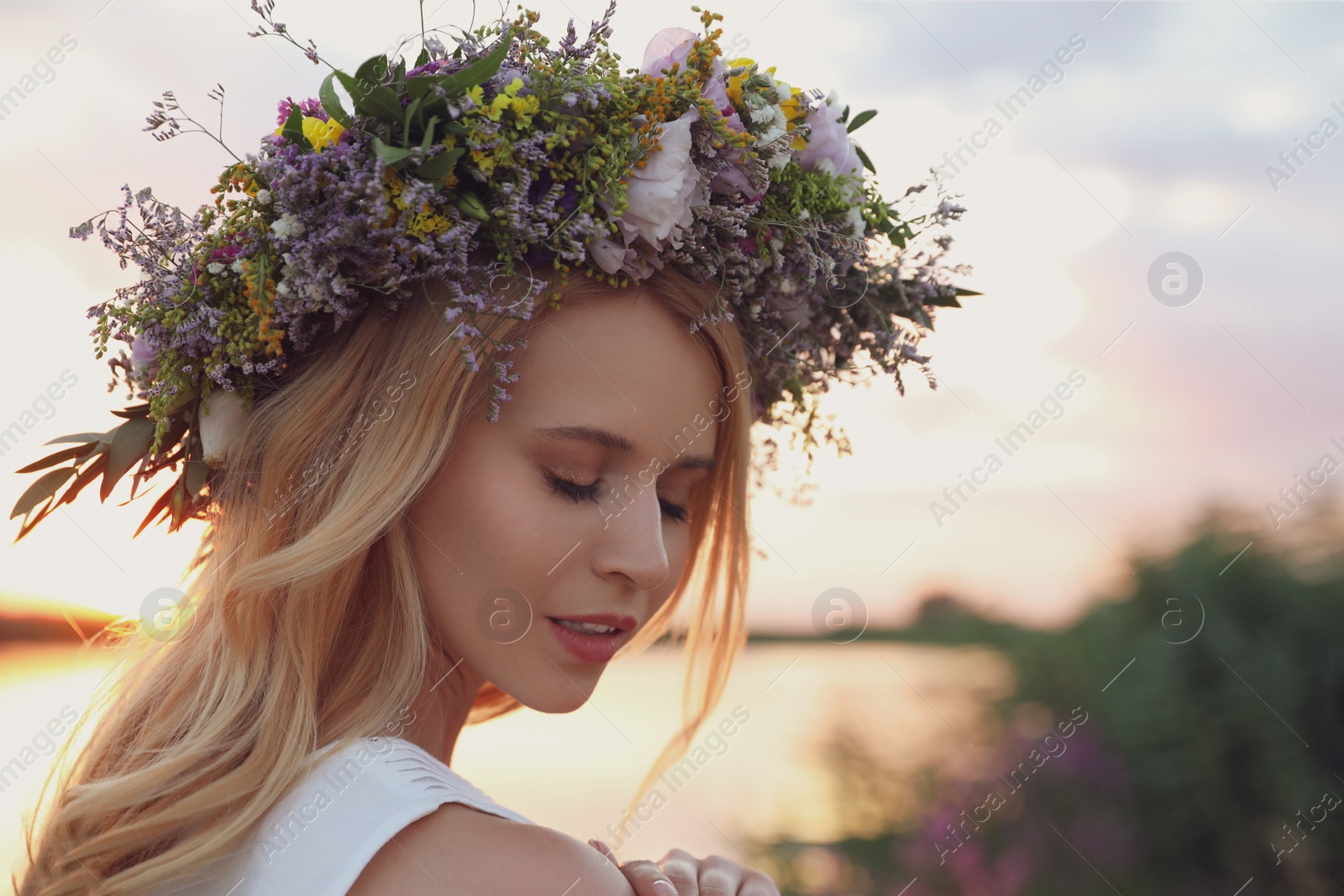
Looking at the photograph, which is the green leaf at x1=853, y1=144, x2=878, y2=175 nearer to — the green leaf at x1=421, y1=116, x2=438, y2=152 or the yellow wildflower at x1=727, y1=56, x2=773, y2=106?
the yellow wildflower at x1=727, y1=56, x2=773, y2=106

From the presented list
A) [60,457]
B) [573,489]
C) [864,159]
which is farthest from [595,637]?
[864,159]

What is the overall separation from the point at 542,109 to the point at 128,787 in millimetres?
1350

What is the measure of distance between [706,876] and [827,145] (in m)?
1.53

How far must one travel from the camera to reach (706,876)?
1.88 metres

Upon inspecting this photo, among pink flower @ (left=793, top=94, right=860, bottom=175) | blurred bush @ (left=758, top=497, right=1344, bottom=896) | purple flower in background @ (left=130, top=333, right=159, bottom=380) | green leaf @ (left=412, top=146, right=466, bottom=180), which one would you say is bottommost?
blurred bush @ (left=758, top=497, right=1344, bottom=896)

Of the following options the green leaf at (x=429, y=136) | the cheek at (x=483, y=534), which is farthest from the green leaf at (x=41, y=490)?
the green leaf at (x=429, y=136)

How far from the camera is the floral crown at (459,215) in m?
1.67

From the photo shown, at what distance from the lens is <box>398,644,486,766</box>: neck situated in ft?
5.86

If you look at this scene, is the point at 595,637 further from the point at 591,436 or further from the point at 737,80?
the point at 737,80

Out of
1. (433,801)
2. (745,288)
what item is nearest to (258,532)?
(433,801)

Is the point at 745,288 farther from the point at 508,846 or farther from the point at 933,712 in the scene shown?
the point at 933,712

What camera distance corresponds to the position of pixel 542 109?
175 centimetres

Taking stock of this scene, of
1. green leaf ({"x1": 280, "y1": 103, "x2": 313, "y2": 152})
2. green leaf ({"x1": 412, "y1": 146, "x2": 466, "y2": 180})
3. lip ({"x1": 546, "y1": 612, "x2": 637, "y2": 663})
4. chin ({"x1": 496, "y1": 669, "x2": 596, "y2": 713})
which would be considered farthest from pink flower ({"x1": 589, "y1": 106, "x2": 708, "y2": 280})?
chin ({"x1": 496, "y1": 669, "x2": 596, "y2": 713})

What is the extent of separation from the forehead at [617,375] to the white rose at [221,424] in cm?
55
